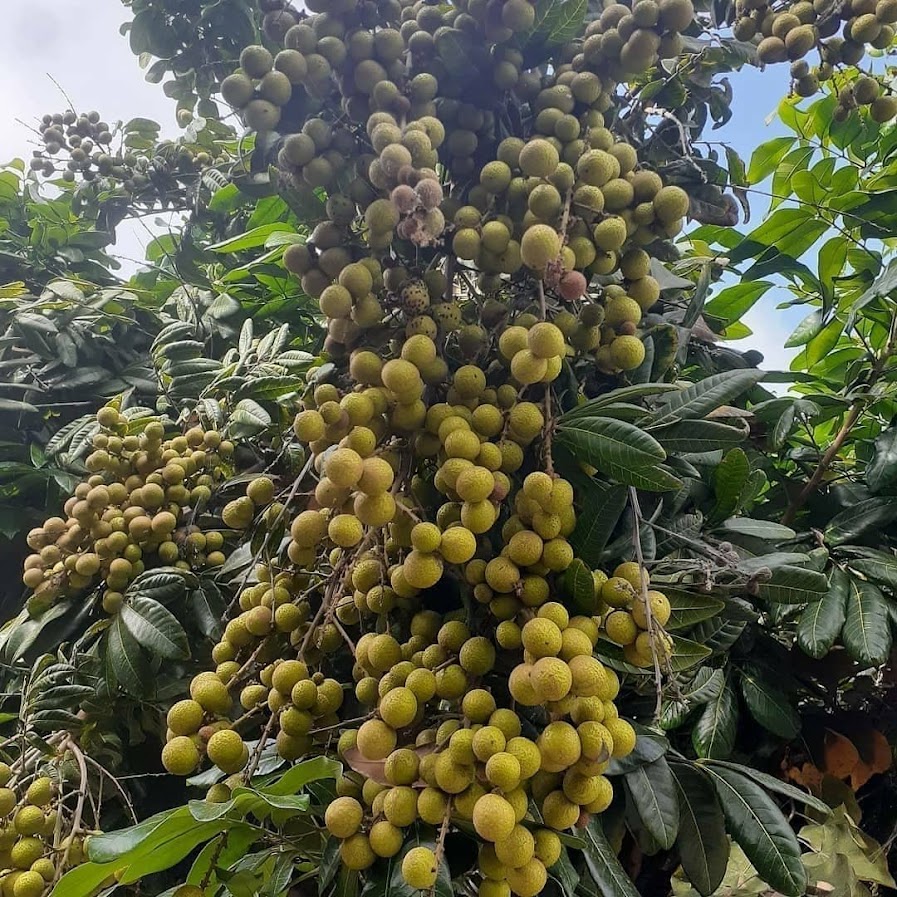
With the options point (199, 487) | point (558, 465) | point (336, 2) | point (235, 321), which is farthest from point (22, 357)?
point (558, 465)

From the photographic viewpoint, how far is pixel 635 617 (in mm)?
720

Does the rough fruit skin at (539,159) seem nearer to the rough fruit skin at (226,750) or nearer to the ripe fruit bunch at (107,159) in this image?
the rough fruit skin at (226,750)

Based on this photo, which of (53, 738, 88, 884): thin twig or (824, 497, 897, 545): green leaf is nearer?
(53, 738, 88, 884): thin twig

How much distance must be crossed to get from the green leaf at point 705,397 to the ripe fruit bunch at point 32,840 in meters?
0.94

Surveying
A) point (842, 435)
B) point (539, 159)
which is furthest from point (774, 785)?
point (539, 159)

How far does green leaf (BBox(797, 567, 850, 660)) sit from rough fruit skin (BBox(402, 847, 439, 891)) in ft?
2.05

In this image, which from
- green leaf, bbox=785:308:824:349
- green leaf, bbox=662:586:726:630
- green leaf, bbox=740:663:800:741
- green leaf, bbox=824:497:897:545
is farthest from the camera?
green leaf, bbox=785:308:824:349

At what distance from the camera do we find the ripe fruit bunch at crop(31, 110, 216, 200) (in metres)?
2.13

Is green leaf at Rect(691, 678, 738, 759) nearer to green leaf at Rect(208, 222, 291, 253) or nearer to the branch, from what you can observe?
the branch

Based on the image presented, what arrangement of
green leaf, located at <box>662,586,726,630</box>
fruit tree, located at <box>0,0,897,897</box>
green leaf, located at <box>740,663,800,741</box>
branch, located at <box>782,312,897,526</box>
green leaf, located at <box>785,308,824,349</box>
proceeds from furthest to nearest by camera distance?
1. green leaf, located at <box>785,308,824,349</box>
2. branch, located at <box>782,312,897,526</box>
3. green leaf, located at <box>740,663,800,741</box>
4. green leaf, located at <box>662,586,726,630</box>
5. fruit tree, located at <box>0,0,897,897</box>

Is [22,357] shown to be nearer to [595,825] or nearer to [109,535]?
[109,535]

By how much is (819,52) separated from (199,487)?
1.18 meters

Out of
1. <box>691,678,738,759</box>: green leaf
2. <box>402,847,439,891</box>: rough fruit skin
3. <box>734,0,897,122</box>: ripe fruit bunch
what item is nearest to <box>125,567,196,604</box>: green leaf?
<box>402,847,439,891</box>: rough fruit skin

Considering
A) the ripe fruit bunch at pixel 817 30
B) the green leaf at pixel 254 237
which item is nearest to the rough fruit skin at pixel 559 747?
the ripe fruit bunch at pixel 817 30
